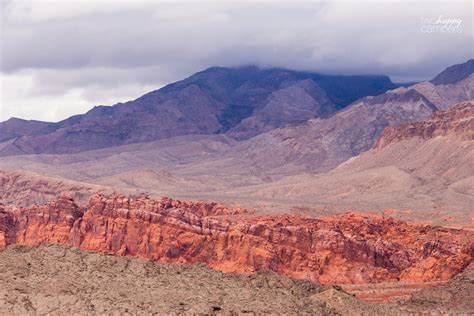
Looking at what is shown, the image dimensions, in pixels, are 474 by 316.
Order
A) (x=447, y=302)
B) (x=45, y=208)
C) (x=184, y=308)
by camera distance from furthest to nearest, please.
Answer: (x=45, y=208) < (x=447, y=302) < (x=184, y=308)

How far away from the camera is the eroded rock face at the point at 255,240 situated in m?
110

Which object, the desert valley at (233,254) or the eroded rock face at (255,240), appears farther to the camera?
the eroded rock face at (255,240)

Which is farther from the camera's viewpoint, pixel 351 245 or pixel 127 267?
pixel 351 245

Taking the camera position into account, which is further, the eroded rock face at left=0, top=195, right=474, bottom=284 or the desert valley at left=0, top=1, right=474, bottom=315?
the eroded rock face at left=0, top=195, right=474, bottom=284

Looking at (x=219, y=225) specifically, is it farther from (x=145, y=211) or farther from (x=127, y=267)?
(x=127, y=267)

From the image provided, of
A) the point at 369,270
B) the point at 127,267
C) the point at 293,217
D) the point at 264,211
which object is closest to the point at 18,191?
the point at 264,211

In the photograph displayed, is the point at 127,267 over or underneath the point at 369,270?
A: over

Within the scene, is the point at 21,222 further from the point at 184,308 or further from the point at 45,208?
the point at 184,308

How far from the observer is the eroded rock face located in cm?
11000

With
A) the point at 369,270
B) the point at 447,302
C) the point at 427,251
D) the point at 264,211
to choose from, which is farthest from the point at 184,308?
the point at 264,211

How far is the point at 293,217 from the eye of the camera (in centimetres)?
13562

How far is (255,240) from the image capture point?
11388cm

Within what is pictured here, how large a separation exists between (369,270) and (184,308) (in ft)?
206

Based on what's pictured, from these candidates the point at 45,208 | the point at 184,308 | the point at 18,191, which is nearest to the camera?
the point at 184,308
